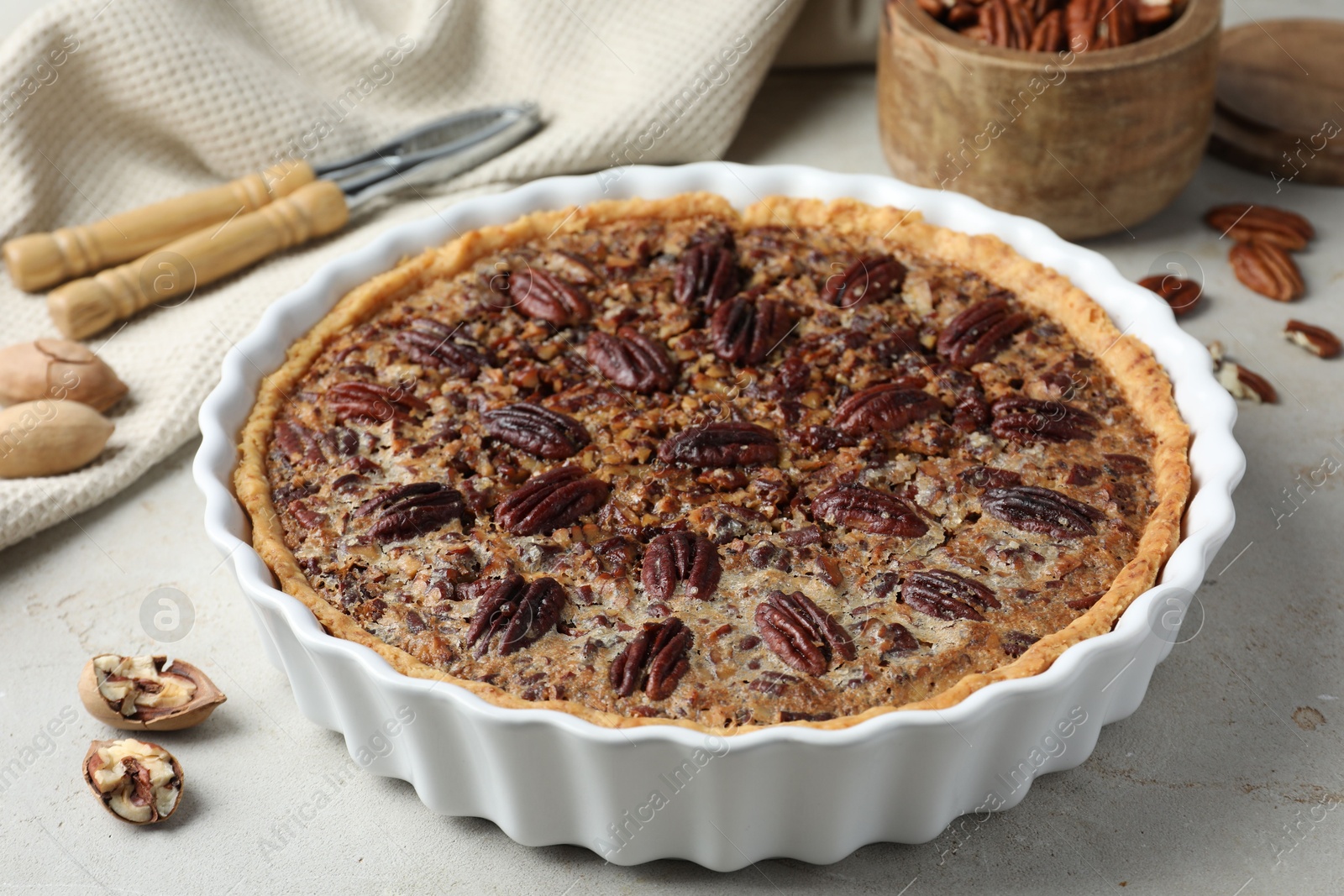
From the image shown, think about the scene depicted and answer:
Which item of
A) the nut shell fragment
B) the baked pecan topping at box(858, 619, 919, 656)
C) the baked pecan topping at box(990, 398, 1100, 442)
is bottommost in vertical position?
the nut shell fragment

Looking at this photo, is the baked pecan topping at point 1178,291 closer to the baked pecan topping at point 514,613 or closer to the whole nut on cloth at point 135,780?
the baked pecan topping at point 514,613

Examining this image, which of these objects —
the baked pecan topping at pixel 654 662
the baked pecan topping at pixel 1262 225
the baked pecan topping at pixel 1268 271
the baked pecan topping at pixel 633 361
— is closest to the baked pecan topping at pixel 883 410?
the baked pecan topping at pixel 633 361

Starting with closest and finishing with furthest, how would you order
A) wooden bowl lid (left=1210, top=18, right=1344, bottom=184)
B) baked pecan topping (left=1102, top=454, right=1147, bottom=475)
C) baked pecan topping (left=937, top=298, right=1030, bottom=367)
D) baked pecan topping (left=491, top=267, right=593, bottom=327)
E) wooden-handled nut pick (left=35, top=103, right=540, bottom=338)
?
baked pecan topping (left=1102, top=454, right=1147, bottom=475), baked pecan topping (left=937, top=298, right=1030, bottom=367), baked pecan topping (left=491, top=267, right=593, bottom=327), wooden-handled nut pick (left=35, top=103, right=540, bottom=338), wooden bowl lid (left=1210, top=18, right=1344, bottom=184)

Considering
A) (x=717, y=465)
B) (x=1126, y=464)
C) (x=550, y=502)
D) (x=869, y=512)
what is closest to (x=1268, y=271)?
(x=1126, y=464)

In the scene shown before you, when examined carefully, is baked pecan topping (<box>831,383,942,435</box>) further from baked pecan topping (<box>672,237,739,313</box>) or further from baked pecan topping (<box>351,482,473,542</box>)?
baked pecan topping (<box>351,482,473,542</box>)

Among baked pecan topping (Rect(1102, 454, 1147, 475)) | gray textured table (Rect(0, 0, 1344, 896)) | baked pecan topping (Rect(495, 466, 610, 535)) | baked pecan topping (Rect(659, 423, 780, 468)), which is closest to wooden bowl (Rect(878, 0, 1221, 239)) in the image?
gray textured table (Rect(0, 0, 1344, 896))

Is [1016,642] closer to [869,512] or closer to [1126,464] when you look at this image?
[869,512]

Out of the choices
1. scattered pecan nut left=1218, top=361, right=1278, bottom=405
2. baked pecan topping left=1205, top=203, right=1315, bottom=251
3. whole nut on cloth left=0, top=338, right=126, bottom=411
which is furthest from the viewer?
baked pecan topping left=1205, top=203, right=1315, bottom=251
